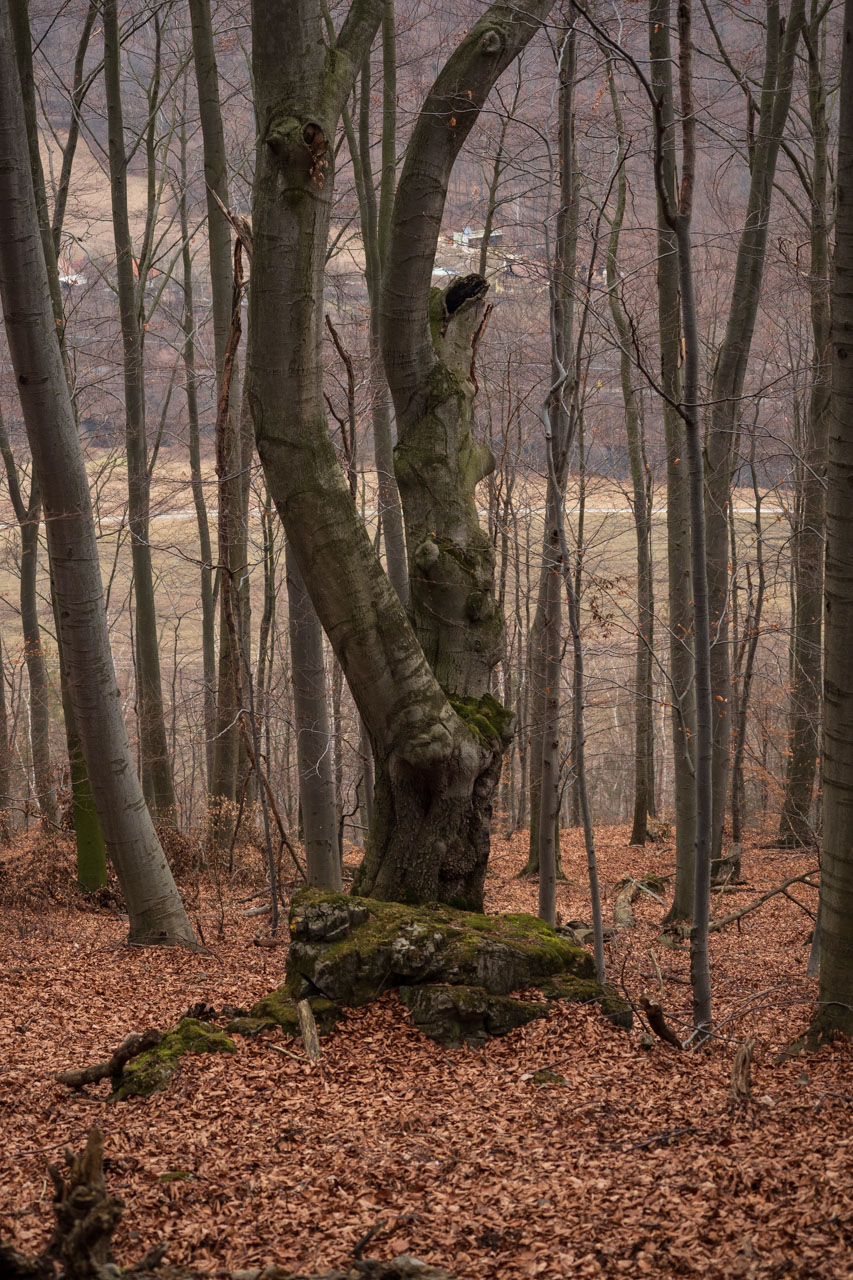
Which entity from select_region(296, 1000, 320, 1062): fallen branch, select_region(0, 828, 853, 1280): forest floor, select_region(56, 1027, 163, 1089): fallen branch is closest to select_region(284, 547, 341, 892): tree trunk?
select_region(0, 828, 853, 1280): forest floor

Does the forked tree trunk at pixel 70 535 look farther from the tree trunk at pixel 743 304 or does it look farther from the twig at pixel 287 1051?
the tree trunk at pixel 743 304

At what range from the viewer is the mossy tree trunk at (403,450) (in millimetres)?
4457

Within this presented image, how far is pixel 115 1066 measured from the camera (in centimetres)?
365

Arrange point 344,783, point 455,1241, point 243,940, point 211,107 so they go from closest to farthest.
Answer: point 455,1241 → point 243,940 → point 211,107 → point 344,783

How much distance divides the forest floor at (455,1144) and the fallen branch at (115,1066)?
0.20 feet

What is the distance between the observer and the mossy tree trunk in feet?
14.6

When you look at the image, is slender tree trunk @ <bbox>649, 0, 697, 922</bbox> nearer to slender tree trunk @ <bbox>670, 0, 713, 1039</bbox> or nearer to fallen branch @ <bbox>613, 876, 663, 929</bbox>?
fallen branch @ <bbox>613, 876, 663, 929</bbox>

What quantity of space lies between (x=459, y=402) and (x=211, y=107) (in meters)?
5.07

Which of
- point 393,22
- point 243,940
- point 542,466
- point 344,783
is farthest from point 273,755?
point 393,22

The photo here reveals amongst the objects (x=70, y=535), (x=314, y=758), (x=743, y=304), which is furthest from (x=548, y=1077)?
(x=743, y=304)

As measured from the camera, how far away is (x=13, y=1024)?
184 inches

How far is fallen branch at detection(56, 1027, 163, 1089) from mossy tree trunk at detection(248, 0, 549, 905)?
1626 millimetres

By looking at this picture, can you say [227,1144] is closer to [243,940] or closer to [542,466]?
[243,940]

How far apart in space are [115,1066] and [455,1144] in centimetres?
147
